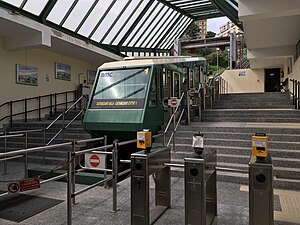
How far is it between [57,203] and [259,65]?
58.3 feet

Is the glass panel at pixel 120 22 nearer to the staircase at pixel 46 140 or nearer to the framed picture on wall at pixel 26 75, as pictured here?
the framed picture on wall at pixel 26 75

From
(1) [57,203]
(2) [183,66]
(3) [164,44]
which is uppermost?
(3) [164,44]

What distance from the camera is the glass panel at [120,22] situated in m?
13.5

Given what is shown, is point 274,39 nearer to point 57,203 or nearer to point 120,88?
point 120,88

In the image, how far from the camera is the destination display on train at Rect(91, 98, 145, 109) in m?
7.04

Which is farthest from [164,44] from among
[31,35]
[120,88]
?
[120,88]

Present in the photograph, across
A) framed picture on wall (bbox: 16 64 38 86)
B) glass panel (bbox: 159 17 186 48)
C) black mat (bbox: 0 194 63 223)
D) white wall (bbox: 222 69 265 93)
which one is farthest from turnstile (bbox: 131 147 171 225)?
white wall (bbox: 222 69 265 93)

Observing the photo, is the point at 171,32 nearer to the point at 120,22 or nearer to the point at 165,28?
the point at 165,28

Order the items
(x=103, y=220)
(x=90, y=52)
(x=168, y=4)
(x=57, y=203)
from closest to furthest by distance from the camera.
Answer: (x=103, y=220) < (x=57, y=203) < (x=90, y=52) < (x=168, y=4)

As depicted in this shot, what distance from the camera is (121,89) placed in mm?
7453

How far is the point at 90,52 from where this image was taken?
41.4 feet

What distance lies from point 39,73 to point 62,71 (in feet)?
4.70

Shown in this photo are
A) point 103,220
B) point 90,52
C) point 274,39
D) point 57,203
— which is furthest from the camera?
point 90,52

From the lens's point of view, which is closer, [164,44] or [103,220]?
[103,220]
